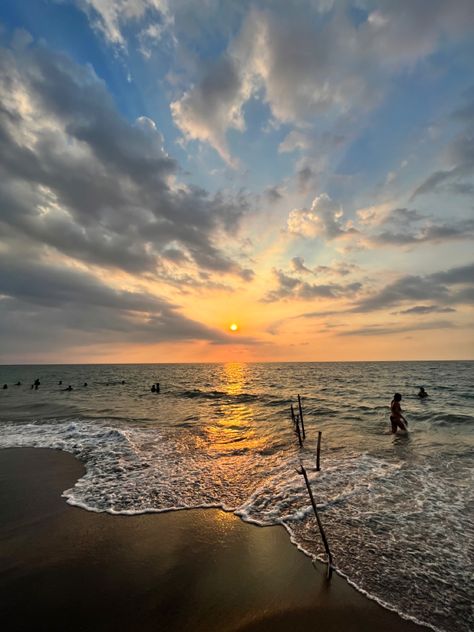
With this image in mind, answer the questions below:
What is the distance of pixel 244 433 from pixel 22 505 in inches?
525

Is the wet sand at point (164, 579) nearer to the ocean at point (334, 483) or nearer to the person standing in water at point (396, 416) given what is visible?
the ocean at point (334, 483)

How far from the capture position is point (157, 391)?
47781 millimetres

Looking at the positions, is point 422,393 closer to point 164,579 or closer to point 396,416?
point 396,416

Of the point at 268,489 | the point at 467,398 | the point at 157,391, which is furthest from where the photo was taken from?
the point at 157,391

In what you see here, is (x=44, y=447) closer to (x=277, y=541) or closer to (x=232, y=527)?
(x=232, y=527)

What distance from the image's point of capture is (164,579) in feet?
20.0

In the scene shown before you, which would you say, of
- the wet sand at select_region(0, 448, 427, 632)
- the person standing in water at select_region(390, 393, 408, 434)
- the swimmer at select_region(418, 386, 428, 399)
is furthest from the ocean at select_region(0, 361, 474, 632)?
the swimmer at select_region(418, 386, 428, 399)

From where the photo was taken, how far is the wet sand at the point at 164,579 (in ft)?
16.7

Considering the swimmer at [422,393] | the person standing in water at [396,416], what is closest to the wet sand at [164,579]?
the person standing in water at [396,416]

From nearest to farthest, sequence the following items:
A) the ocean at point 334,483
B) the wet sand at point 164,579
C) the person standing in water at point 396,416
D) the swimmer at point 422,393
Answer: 1. the wet sand at point 164,579
2. the ocean at point 334,483
3. the person standing in water at point 396,416
4. the swimmer at point 422,393

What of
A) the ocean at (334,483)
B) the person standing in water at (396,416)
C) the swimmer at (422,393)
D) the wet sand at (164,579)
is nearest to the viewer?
the wet sand at (164,579)

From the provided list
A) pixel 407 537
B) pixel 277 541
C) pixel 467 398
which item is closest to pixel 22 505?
pixel 277 541

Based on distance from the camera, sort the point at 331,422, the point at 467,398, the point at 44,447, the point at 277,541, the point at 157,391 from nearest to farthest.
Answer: the point at 277,541, the point at 44,447, the point at 331,422, the point at 467,398, the point at 157,391

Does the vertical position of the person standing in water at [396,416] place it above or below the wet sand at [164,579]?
above
